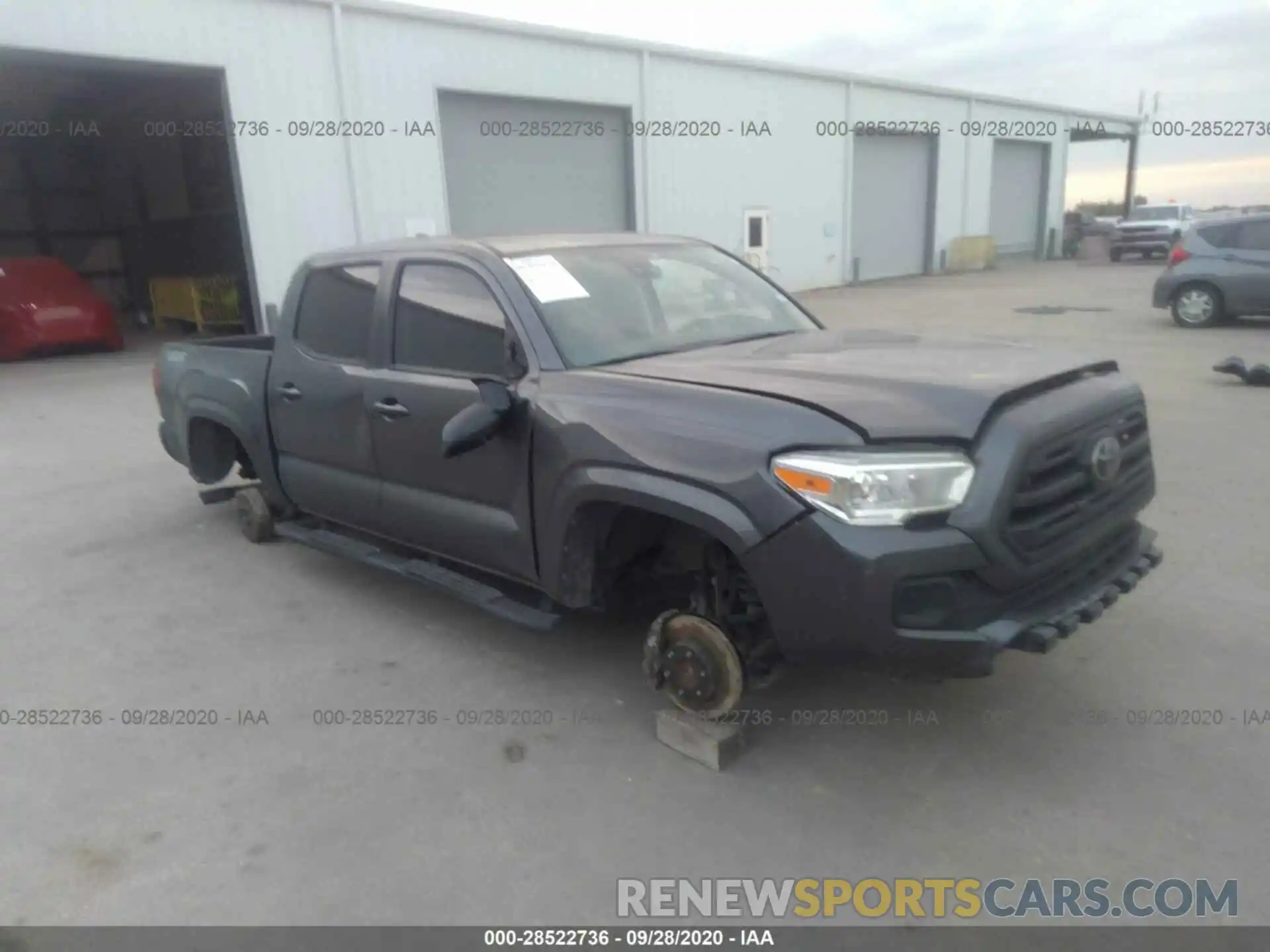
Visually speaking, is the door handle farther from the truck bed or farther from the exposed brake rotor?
the exposed brake rotor

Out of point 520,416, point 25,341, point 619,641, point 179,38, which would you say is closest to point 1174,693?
point 619,641

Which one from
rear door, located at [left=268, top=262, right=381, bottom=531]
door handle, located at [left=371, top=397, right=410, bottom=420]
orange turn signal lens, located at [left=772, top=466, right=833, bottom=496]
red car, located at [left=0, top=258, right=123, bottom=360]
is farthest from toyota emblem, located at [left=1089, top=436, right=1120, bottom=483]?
red car, located at [left=0, top=258, right=123, bottom=360]

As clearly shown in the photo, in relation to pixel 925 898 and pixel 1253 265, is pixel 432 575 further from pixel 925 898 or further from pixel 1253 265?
pixel 1253 265

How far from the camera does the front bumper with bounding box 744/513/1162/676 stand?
266 cm

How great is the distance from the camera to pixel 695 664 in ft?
10.6

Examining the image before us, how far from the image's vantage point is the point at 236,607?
190 inches

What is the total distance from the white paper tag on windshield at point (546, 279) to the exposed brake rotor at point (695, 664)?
4.35 feet

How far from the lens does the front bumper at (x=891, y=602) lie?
2.66 meters

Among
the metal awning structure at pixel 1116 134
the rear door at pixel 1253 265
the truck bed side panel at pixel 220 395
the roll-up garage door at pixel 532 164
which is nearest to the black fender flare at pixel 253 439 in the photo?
the truck bed side panel at pixel 220 395

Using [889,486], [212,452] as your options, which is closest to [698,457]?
[889,486]

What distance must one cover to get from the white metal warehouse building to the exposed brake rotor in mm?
12711

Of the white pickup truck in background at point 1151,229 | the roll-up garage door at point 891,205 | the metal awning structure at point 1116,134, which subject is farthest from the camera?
the metal awning structure at point 1116,134

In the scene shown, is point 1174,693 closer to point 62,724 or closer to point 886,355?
point 886,355

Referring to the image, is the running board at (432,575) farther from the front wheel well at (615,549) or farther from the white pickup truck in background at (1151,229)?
the white pickup truck in background at (1151,229)
